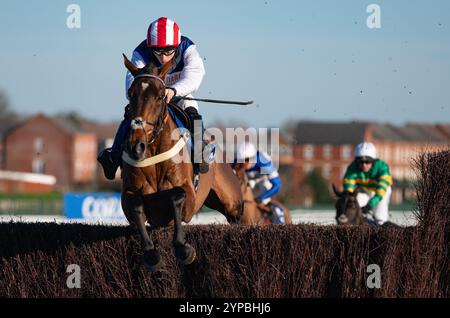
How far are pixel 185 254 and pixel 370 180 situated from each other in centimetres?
583

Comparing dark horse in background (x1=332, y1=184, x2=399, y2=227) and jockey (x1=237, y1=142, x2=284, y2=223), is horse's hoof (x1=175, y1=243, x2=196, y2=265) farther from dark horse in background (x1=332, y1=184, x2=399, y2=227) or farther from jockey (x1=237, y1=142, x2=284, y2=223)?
jockey (x1=237, y1=142, x2=284, y2=223)

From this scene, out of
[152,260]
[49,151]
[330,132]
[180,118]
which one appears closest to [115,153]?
[180,118]

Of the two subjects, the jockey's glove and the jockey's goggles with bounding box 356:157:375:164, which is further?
the jockey's goggles with bounding box 356:157:375:164

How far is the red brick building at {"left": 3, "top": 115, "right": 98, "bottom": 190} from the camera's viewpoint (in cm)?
8462

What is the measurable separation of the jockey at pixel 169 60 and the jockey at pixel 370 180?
4547 millimetres

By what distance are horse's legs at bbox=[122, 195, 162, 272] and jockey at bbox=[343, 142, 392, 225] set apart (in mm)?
5421

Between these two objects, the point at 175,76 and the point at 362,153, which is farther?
the point at 362,153

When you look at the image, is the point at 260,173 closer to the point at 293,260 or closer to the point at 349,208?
the point at 349,208

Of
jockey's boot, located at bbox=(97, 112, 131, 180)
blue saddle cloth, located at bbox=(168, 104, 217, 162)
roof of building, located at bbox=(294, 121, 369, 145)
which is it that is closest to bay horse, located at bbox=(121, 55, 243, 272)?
blue saddle cloth, located at bbox=(168, 104, 217, 162)

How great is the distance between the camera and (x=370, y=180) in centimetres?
1292

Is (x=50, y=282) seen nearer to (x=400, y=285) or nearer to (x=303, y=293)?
(x=303, y=293)

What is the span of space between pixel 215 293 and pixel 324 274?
92 centimetres

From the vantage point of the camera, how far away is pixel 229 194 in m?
10.1
